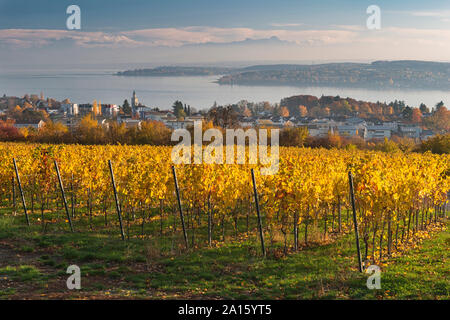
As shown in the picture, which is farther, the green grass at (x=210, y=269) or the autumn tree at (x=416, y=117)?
the autumn tree at (x=416, y=117)

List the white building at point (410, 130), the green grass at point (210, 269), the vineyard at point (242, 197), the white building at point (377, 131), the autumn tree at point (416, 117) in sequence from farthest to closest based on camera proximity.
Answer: the autumn tree at point (416, 117) < the white building at point (377, 131) < the white building at point (410, 130) < the vineyard at point (242, 197) < the green grass at point (210, 269)

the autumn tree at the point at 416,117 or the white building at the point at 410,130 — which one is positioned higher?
the autumn tree at the point at 416,117

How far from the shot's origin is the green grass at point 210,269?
7816 millimetres

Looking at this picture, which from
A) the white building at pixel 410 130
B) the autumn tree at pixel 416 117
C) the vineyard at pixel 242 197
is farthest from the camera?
the autumn tree at pixel 416 117

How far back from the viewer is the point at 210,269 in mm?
9391

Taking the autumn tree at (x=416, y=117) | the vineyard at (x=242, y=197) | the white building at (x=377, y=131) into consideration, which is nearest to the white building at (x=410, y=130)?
the white building at (x=377, y=131)

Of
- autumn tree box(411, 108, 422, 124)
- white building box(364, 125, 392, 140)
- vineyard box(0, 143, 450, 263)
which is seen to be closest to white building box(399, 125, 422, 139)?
white building box(364, 125, 392, 140)

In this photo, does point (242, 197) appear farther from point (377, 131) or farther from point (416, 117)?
point (416, 117)

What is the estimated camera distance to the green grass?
7.82m

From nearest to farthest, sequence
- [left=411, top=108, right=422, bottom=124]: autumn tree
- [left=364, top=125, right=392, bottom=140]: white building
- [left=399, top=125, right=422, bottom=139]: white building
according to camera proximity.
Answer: [left=399, top=125, right=422, bottom=139]: white building
[left=364, top=125, right=392, bottom=140]: white building
[left=411, top=108, right=422, bottom=124]: autumn tree

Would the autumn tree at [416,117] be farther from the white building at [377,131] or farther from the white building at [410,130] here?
the white building at [410,130]

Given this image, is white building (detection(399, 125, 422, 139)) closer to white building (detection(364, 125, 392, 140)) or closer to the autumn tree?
white building (detection(364, 125, 392, 140))

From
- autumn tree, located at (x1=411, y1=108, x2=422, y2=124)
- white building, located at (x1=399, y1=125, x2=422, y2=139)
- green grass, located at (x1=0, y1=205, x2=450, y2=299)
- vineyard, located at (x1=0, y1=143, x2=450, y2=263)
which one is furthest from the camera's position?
autumn tree, located at (x1=411, y1=108, x2=422, y2=124)
